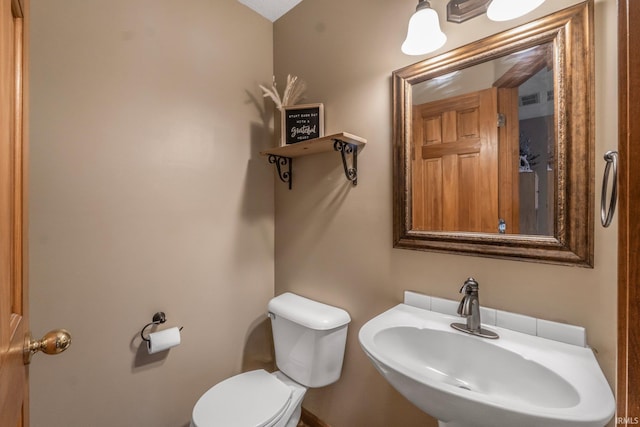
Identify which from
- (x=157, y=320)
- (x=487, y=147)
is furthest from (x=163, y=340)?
(x=487, y=147)

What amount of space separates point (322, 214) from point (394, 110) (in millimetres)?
632

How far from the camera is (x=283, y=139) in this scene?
1.53m

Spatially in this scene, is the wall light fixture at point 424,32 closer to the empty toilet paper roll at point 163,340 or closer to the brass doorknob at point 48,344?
the brass doorknob at point 48,344

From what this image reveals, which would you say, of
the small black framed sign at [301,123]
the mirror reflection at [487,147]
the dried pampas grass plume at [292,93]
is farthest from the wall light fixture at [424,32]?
the dried pampas grass plume at [292,93]

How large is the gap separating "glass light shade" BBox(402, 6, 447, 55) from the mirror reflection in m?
0.13

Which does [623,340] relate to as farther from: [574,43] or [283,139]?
[283,139]

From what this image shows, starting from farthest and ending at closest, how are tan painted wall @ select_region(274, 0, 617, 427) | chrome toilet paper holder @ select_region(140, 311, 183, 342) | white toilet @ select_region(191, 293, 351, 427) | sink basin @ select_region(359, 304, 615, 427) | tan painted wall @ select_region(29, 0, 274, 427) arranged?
chrome toilet paper holder @ select_region(140, 311, 183, 342)
white toilet @ select_region(191, 293, 351, 427)
tan painted wall @ select_region(29, 0, 274, 427)
tan painted wall @ select_region(274, 0, 617, 427)
sink basin @ select_region(359, 304, 615, 427)

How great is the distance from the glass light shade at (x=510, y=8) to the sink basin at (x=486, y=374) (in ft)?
3.33

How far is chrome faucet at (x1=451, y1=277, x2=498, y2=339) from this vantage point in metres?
0.92

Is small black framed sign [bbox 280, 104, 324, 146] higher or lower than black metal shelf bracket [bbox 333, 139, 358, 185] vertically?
higher

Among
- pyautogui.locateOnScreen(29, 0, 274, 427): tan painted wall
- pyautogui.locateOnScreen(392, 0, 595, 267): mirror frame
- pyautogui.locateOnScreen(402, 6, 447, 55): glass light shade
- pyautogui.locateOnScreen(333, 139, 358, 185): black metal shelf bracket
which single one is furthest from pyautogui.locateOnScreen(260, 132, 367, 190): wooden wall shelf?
pyautogui.locateOnScreen(392, 0, 595, 267): mirror frame

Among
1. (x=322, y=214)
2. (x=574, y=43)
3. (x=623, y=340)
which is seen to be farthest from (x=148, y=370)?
(x=574, y=43)

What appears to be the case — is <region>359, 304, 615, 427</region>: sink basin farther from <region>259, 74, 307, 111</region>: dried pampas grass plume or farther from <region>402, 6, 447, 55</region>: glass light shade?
<region>259, 74, 307, 111</region>: dried pampas grass plume

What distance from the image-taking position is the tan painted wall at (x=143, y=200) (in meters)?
1.07
